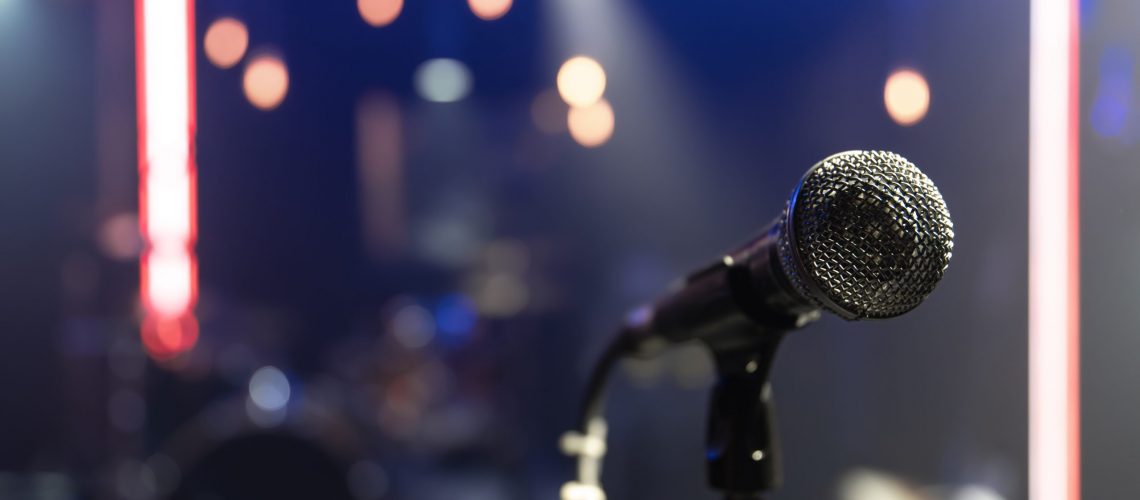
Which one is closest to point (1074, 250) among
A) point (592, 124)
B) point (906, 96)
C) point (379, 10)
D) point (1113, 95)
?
point (1113, 95)

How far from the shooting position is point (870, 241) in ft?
1.86

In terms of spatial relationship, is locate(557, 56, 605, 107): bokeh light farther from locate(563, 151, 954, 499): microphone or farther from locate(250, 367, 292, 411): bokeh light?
locate(250, 367, 292, 411): bokeh light

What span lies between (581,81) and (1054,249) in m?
0.98

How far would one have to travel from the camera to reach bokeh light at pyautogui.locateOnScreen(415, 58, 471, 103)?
1778 mm

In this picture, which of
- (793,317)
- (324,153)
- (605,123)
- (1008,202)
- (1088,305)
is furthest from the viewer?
(324,153)

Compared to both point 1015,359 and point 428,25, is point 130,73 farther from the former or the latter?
point 1015,359

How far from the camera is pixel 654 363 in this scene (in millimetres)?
1746

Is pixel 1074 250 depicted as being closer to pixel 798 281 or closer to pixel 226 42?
pixel 798 281

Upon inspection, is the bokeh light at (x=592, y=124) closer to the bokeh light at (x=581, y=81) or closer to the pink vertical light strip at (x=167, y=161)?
the bokeh light at (x=581, y=81)

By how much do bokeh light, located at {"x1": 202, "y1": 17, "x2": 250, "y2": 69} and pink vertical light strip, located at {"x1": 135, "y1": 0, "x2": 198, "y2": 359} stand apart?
→ 0.04 metres

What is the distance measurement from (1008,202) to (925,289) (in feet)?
3.45

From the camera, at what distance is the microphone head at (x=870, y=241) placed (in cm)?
56

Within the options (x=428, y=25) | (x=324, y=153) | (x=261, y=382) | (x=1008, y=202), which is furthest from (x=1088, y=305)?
(x=261, y=382)

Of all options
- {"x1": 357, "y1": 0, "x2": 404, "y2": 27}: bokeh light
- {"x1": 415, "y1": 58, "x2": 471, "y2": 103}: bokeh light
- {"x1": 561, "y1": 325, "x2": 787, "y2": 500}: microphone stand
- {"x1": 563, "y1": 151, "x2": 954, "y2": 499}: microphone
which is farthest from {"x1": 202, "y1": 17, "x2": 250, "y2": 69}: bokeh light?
{"x1": 561, "y1": 325, "x2": 787, "y2": 500}: microphone stand
